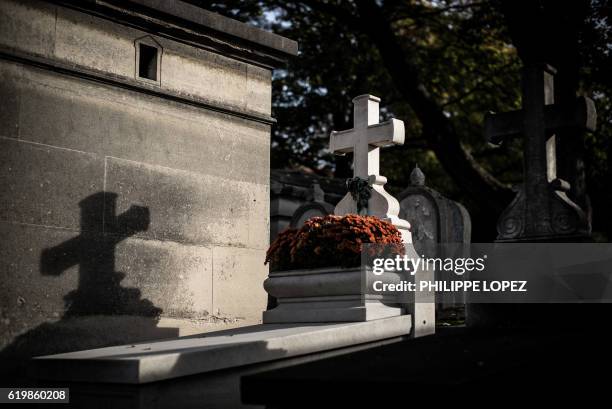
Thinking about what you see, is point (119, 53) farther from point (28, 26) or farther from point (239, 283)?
point (239, 283)

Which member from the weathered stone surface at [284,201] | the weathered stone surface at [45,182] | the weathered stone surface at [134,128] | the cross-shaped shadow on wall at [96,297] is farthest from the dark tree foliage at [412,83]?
the weathered stone surface at [45,182]

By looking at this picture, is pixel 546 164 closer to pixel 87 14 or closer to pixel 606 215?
pixel 87 14

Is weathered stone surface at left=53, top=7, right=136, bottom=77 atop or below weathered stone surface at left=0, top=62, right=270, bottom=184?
atop

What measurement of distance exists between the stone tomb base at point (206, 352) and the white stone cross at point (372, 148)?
54.5 inches

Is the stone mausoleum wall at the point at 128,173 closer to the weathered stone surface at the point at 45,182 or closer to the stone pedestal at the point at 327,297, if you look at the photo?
the weathered stone surface at the point at 45,182

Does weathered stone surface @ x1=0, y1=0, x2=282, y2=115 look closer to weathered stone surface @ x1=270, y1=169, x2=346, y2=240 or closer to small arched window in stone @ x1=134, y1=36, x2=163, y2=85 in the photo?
small arched window in stone @ x1=134, y1=36, x2=163, y2=85

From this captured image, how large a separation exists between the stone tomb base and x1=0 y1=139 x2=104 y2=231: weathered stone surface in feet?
5.10

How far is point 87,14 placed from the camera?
7695 millimetres

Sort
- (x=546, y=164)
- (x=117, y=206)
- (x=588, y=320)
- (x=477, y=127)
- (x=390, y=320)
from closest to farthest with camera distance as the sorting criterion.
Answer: (x=390, y=320), (x=588, y=320), (x=117, y=206), (x=546, y=164), (x=477, y=127)

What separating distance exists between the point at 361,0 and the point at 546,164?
6813 millimetres

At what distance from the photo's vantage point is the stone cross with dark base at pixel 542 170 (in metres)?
9.06

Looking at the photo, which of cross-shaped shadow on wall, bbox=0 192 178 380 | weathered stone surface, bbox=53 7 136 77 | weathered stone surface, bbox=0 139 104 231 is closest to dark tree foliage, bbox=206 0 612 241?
weathered stone surface, bbox=53 7 136 77

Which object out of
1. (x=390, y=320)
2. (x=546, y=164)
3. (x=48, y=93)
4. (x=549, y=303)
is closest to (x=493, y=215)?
(x=546, y=164)

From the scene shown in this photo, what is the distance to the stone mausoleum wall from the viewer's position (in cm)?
702
